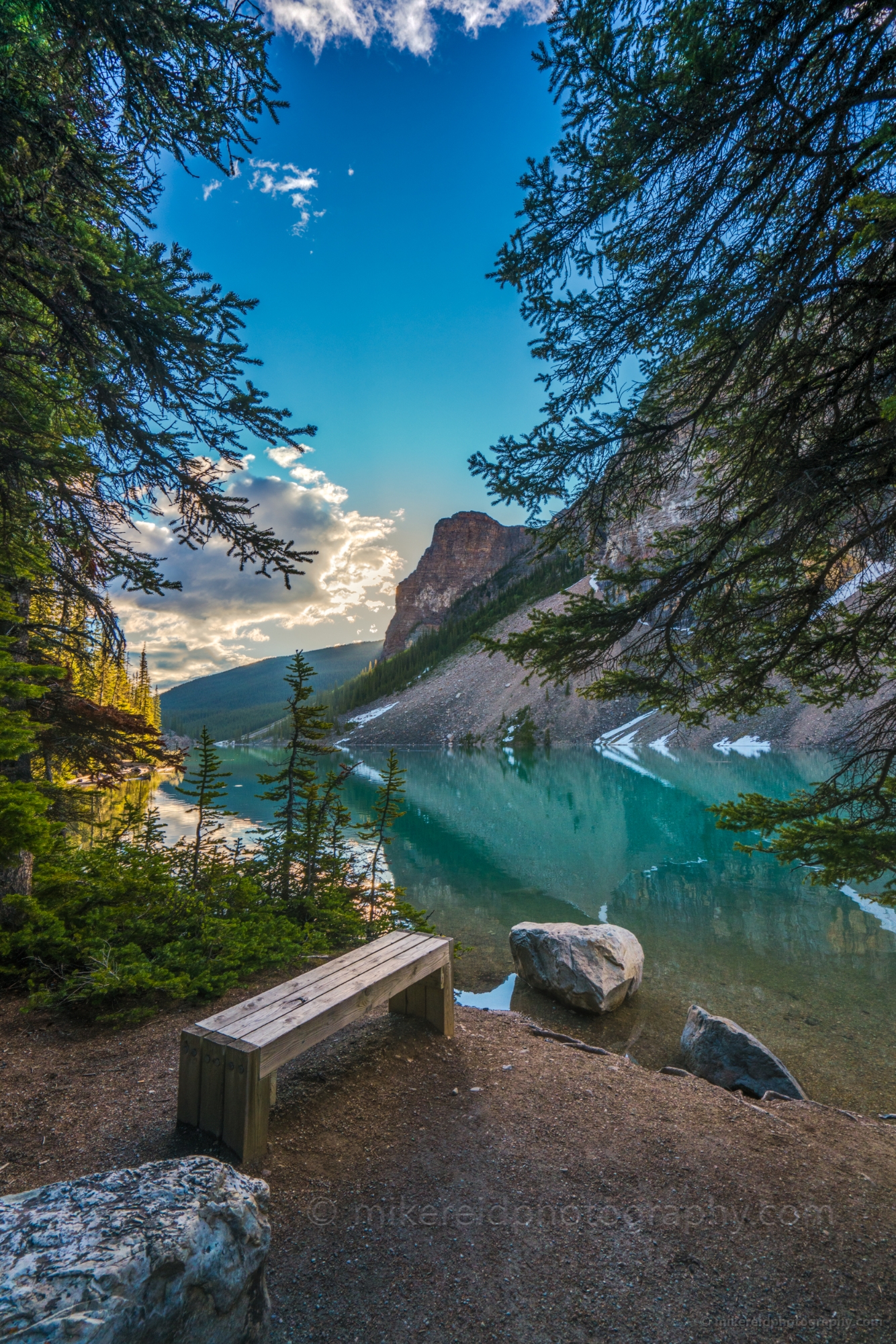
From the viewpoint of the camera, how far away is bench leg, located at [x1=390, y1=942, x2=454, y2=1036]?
498cm

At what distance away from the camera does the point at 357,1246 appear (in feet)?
9.50

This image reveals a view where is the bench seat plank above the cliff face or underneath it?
underneath

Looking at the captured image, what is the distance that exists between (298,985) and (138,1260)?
7.99 feet

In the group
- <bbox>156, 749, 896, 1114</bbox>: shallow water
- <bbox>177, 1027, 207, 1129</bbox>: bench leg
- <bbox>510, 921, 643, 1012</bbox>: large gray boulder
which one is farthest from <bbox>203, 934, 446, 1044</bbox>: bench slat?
<bbox>510, 921, 643, 1012</bbox>: large gray boulder

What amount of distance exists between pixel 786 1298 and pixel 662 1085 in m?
→ 2.44

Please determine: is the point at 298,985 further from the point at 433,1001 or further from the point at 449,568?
the point at 449,568

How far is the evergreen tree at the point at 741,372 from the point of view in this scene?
337 cm

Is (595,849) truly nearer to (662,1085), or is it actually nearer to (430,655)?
(662,1085)

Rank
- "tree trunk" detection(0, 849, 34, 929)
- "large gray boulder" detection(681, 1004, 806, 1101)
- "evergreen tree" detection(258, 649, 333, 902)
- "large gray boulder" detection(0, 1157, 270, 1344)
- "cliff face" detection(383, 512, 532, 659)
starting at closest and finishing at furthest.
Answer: "large gray boulder" detection(0, 1157, 270, 1344), "tree trunk" detection(0, 849, 34, 929), "large gray boulder" detection(681, 1004, 806, 1101), "evergreen tree" detection(258, 649, 333, 902), "cliff face" detection(383, 512, 532, 659)

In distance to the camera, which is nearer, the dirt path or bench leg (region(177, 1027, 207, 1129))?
the dirt path

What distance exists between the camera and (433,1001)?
5.05 metres

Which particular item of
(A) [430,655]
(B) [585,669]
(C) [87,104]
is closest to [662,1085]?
(B) [585,669]

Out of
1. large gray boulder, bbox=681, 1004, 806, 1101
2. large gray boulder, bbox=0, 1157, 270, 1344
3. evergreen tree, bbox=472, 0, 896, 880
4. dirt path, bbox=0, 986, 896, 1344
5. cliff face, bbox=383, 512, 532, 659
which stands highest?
cliff face, bbox=383, 512, 532, 659

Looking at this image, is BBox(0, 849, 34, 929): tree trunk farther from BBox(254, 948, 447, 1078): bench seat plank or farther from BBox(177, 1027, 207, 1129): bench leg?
BBox(254, 948, 447, 1078): bench seat plank
